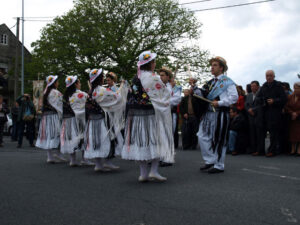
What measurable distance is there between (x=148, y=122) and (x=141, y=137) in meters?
0.25

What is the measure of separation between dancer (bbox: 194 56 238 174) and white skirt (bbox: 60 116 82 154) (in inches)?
102

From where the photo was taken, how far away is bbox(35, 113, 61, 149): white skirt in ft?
25.4

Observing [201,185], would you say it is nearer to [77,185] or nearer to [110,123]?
[77,185]

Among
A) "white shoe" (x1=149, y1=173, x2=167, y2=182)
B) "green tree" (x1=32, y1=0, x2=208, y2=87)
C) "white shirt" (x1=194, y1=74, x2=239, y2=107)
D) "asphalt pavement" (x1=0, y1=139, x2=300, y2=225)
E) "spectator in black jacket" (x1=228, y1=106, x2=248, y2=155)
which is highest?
"green tree" (x1=32, y1=0, x2=208, y2=87)

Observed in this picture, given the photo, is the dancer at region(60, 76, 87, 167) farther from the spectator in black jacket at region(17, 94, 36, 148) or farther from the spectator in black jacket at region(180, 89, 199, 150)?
the spectator in black jacket at region(17, 94, 36, 148)

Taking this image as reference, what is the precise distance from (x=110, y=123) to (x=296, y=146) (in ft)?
18.2

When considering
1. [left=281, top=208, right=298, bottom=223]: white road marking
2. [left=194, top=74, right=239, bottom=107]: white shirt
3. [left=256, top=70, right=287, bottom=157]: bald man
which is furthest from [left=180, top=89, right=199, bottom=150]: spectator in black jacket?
[left=281, top=208, right=298, bottom=223]: white road marking

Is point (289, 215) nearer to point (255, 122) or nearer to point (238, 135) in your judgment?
point (255, 122)

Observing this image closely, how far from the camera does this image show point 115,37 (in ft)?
87.9

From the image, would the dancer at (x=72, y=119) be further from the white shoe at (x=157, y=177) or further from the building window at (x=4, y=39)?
the building window at (x=4, y=39)

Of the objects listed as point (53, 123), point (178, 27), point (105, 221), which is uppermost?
point (178, 27)

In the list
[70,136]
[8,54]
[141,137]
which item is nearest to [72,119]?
[70,136]

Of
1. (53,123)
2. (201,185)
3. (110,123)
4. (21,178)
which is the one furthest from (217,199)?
(53,123)

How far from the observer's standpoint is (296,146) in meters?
9.38
